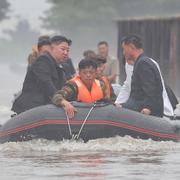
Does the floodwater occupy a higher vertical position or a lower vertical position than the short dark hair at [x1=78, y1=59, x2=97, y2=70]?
lower

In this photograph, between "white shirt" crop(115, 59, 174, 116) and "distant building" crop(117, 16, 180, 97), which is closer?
"white shirt" crop(115, 59, 174, 116)

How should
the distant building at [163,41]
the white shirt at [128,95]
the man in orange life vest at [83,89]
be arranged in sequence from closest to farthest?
the man in orange life vest at [83,89] → the white shirt at [128,95] → the distant building at [163,41]

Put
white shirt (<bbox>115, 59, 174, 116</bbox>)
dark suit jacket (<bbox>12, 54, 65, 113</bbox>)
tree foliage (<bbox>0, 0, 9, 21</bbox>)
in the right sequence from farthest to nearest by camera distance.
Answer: tree foliage (<bbox>0, 0, 9, 21</bbox>), white shirt (<bbox>115, 59, 174, 116</bbox>), dark suit jacket (<bbox>12, 54, 65, 113</bbox>)

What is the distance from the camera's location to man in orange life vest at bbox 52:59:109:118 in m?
Answer: 14.4

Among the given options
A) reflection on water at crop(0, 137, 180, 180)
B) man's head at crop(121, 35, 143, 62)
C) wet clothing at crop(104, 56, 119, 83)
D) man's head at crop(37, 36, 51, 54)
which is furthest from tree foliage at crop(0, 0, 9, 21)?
reflection on water at crop(0, 137, 180, 180)

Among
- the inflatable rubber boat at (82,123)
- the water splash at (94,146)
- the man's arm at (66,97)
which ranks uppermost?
the man's arm at (66,97)

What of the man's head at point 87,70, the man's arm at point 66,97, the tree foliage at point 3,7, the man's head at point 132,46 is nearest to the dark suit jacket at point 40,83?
the man's arm at point 66,97

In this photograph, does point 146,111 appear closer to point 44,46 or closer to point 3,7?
point 44,46

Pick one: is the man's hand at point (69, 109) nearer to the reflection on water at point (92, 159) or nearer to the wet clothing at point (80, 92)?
the wet clothing at point (80, 92)

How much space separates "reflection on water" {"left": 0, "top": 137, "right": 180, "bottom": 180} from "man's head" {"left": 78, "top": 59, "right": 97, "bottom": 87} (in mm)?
831

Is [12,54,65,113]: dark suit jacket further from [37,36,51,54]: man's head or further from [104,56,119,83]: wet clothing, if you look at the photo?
[104,56,119,83]: wet clothing

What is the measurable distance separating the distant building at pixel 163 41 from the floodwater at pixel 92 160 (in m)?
18.7

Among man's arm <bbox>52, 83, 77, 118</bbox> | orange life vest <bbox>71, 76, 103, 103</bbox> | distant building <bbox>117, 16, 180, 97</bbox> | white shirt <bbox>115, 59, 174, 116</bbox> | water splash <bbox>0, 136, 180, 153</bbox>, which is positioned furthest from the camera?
distant building <bbox>117, 16, 180, 97</bbox>

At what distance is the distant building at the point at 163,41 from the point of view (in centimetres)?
3344
